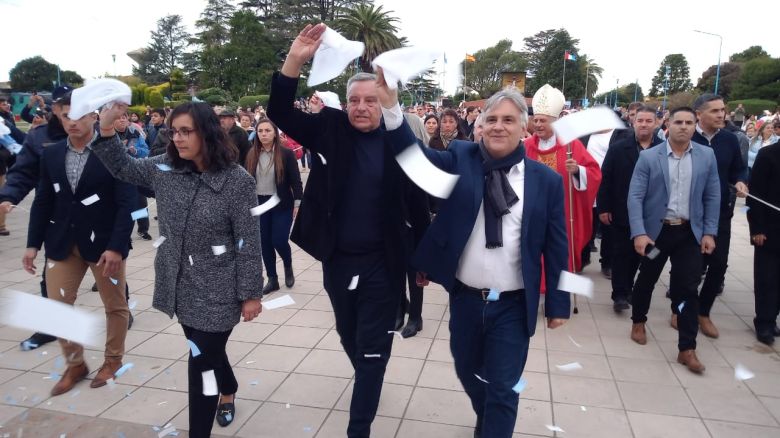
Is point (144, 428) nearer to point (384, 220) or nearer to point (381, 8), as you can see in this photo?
point (384, 220)

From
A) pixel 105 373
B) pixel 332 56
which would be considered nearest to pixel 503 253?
pixel 332 56

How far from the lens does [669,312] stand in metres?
5.61

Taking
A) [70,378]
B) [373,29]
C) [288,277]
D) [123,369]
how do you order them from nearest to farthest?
[70,378], [123,369], [288,277], [373,29]

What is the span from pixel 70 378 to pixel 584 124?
→ 3.72m

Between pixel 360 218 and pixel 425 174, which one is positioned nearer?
pixel 425 174

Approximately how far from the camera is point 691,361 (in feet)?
13.7

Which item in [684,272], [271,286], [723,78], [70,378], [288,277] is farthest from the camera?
[723,78]

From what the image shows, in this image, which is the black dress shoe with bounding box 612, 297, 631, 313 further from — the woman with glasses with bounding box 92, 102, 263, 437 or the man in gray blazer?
the woman with glasses with bounding box 92, 102, 263, 437

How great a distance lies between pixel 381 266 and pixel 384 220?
0.25 m

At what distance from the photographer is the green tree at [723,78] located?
57897mm

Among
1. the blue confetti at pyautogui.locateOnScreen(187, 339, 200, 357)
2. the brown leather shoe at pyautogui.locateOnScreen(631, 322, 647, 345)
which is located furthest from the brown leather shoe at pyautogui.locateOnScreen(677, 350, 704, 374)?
the blue confetti at pyautogui.locateOnScreen(187, 339, 200, 357)

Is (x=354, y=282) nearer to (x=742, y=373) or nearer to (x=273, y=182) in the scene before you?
(x=742, y=373)

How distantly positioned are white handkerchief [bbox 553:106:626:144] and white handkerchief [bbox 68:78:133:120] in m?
2.20

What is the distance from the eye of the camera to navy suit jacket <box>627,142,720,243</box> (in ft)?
14.0
